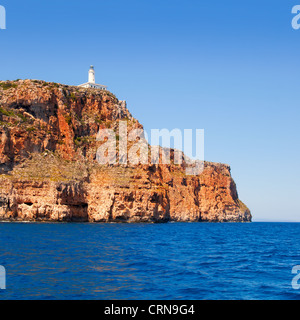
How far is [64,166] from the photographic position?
102 m

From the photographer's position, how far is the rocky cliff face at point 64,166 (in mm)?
89688

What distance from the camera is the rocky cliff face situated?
294 feet

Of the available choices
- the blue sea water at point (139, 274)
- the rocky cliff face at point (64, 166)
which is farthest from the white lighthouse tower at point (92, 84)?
the blue sea water at point (139, 274)

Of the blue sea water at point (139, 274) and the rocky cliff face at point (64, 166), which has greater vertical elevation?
the rocky cliff face at point (64, 166)

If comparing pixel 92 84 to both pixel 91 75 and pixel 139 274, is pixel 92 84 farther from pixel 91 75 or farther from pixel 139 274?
pixel 139 274

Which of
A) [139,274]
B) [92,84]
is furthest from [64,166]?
[139,274]

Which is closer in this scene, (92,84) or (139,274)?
(139,274)

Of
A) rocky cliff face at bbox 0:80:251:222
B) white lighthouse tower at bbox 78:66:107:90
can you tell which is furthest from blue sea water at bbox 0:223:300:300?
white lighthouse tower at bbox 78:66:107:90

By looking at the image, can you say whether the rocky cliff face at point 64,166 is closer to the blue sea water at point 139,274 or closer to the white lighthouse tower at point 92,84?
the white lighthouse tower at point 92,84

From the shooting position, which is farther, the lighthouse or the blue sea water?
the lighthouse

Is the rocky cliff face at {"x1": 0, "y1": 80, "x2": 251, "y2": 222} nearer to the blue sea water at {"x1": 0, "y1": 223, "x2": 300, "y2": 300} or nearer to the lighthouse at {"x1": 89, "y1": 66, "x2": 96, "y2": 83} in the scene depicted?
the lighthouse at {"x1": 89, "y1": 66, "x2": 96, "y2": 83}

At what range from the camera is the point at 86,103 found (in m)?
121

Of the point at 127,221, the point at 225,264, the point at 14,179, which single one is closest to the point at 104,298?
the point at 225,264
